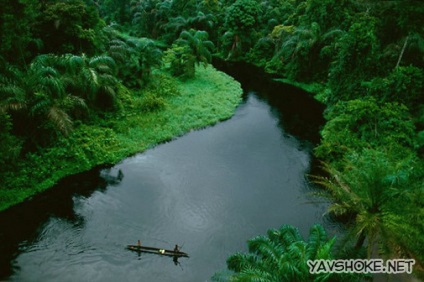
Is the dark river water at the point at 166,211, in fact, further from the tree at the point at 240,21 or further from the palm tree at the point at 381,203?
the tree at the point at 240,21

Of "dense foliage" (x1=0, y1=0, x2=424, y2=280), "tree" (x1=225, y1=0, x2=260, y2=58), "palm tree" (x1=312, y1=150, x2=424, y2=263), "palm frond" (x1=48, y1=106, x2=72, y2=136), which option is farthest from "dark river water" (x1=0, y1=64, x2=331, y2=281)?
"tree" (x1=225, y1=0, x2=260, y2=58)

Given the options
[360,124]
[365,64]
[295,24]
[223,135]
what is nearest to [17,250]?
[223,135]

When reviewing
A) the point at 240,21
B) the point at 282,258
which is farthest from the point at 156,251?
the point at 240,21

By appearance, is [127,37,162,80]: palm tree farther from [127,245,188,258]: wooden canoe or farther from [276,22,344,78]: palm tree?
[127,245,188,258]: wooden canoe

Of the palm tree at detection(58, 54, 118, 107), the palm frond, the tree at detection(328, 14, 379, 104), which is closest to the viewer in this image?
the palm frond

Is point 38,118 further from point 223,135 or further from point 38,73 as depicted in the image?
point 223,135

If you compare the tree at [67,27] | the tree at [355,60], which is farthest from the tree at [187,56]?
the tree at [355,60]

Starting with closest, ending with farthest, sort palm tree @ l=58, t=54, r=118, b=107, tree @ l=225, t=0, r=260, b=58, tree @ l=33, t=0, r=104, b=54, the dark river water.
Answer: the dark river water < palm tree @ l=58, t=54, r=118, b=107 < tree @ l=33, t=0, r=104, b=54 < tree @ l=225, t=0, r=260, b=58
